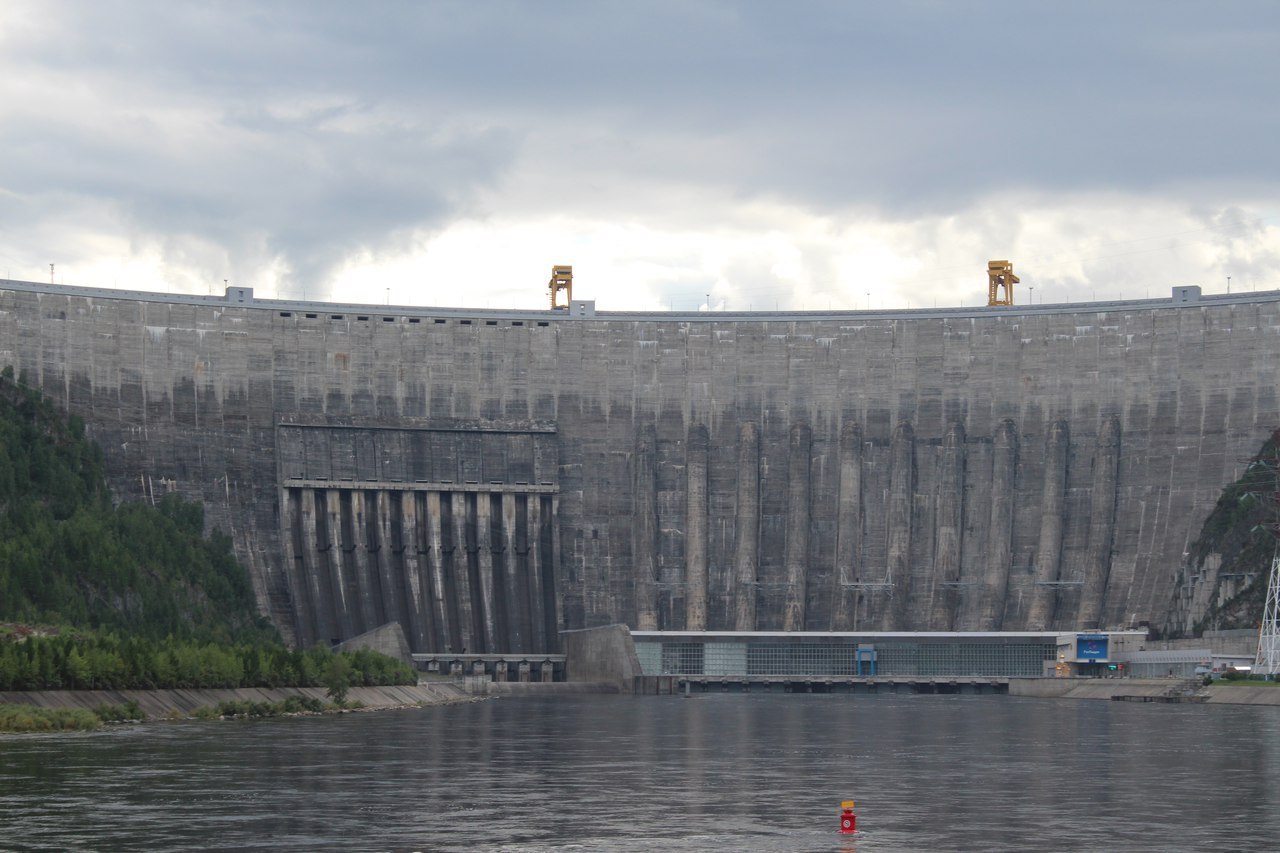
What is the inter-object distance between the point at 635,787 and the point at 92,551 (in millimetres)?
100972

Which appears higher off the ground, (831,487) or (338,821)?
(831,487)

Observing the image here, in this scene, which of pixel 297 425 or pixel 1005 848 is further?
pixel 297 425

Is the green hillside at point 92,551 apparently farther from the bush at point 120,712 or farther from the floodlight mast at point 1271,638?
the floodlight mast at point 1271,638

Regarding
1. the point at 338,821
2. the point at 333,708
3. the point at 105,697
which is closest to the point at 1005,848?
the point at 338,821

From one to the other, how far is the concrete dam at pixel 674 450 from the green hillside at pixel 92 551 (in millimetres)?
5080

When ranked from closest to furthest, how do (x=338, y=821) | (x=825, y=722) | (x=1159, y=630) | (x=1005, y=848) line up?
1. (x=1005, y=848)
2. (x=338, y=821)
3. (x=825, y=722)
4. (x=1159, y=630)

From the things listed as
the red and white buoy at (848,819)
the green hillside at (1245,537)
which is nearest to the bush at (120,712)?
the red and white buoy at (848,819)

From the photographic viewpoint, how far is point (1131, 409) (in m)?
178

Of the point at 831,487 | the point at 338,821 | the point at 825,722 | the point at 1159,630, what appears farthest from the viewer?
the point at 831,487

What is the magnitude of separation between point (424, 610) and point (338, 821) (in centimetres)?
13104

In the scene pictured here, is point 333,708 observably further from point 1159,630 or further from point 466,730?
point 1159,630

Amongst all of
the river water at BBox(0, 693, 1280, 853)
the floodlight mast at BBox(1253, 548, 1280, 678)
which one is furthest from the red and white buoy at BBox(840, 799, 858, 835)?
the floodlight mast at BBox(1253, 548, 1280, 678)

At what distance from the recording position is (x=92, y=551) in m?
149

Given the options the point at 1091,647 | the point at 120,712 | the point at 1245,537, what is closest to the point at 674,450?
the point at 1091,647
